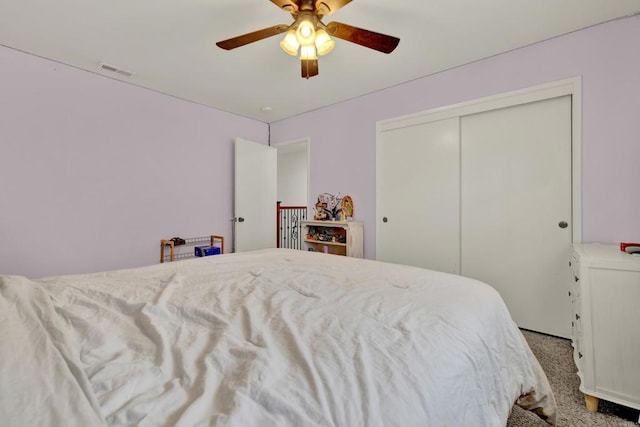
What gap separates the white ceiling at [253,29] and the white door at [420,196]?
646 millimetres

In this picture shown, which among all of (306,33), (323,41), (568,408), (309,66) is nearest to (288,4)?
(306,33)

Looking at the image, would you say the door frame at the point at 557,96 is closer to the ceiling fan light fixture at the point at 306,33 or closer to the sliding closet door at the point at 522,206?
the sliding closet door at the point at 522,206

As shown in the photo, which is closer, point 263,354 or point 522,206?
point 263,354

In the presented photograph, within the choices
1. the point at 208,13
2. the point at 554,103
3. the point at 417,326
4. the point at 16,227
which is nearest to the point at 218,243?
the point at 16,227

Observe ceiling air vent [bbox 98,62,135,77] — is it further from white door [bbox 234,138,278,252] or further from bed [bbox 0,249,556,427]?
bed [bbox 0,249,556,427]

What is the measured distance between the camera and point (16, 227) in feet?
8.06

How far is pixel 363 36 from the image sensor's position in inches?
69.1

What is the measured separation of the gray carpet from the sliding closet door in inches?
18.2

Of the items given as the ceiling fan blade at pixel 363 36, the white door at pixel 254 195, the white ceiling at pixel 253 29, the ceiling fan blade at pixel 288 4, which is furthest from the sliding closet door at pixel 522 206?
the white door at pixel 254 195

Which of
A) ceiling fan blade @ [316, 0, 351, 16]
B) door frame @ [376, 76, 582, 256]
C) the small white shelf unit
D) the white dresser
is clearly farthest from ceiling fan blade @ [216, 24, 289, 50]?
the white dresser

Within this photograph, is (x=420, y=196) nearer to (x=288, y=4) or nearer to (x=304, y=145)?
(x=304, y=145)

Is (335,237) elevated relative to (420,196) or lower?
lower

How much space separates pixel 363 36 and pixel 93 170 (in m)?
2.79

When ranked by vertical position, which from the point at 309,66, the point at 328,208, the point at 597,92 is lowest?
the point at 328,208
